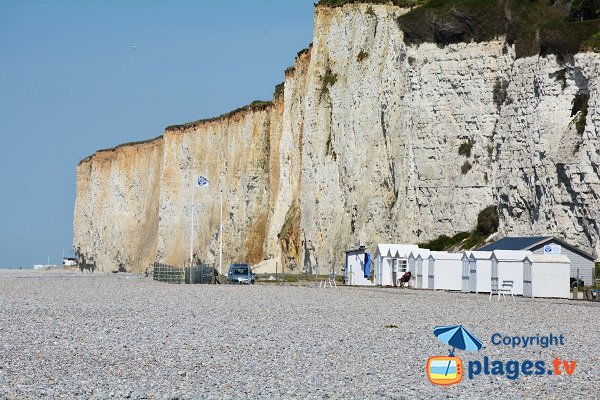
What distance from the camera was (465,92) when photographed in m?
51.8

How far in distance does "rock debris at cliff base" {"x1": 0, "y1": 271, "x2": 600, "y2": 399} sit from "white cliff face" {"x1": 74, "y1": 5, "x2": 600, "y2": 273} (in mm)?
15004

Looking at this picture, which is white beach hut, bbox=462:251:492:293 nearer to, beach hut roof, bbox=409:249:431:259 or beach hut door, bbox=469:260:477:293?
beach hut door, bbox=469:260:477:293

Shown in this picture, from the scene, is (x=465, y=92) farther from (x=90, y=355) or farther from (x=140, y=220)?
(x=140, y=220)

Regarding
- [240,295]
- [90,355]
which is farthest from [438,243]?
[90,355]

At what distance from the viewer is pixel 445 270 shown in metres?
42.3

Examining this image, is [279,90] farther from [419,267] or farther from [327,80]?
[419,267]

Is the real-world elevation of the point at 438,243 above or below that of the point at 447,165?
below

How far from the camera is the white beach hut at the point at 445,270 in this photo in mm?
41844

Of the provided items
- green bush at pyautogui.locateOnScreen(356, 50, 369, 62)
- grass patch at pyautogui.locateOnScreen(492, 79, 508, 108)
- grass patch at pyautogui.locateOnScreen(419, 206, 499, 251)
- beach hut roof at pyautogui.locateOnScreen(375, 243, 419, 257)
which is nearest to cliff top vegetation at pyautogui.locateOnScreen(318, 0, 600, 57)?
grass patch at pyautogui.locateOnScreen(492, 79, 508, 108)

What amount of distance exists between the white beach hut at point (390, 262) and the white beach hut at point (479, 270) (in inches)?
217

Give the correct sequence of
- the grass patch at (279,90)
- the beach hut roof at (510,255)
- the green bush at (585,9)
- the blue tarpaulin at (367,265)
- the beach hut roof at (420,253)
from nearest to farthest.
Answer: the beach hut roof at (510,255)
the beach hut roof at (420,253)
the blue tarpaulin at (367,265)
the green bush at (585,9)
the grass patch at (279,90)

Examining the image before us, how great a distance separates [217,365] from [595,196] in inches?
1151

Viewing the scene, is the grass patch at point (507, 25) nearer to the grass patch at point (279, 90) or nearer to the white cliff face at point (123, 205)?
the grass patch at point (279, 90)

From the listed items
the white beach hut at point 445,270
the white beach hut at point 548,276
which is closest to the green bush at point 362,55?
the white beach hut at point 445,270
